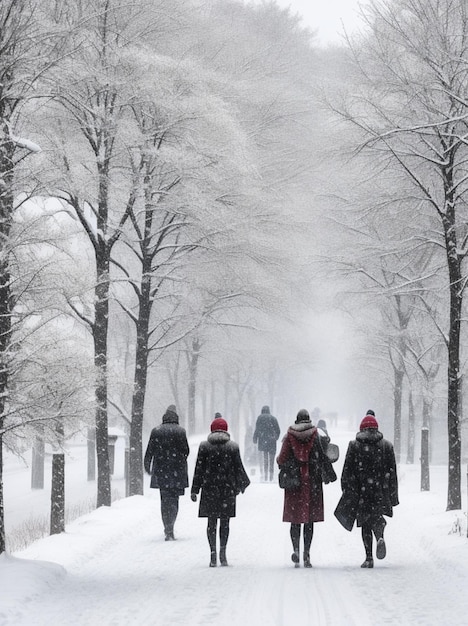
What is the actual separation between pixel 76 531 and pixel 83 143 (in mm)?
6972

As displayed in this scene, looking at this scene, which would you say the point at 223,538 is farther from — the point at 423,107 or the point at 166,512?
the point at 423,107

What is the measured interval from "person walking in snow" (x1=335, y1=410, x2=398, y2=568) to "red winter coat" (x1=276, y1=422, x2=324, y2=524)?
0.92 feet

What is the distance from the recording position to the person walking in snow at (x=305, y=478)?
976 centimetres

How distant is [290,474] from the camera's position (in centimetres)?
987

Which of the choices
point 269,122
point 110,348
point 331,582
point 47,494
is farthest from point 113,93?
point 110,348

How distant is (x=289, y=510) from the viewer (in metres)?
9.81

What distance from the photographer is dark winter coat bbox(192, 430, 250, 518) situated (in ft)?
32.2

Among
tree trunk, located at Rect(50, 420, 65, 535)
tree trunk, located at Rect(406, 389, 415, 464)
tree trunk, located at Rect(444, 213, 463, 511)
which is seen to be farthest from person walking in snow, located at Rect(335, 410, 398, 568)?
tree trunk, located at Rect(406, 389, 415, 464)

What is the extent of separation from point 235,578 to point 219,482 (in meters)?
1.30

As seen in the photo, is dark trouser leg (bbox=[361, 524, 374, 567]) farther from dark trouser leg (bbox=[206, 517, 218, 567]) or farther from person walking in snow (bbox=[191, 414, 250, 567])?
dark trouser leg (bbox=[206, 517, 218, 567])

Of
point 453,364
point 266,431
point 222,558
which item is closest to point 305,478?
point 222,558

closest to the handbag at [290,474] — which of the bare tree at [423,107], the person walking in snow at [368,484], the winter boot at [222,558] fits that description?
the person walking in snow at [368,484]

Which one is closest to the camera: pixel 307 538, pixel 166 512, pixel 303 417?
pixel 307 538

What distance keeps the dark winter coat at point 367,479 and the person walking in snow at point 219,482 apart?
1.13 meters
